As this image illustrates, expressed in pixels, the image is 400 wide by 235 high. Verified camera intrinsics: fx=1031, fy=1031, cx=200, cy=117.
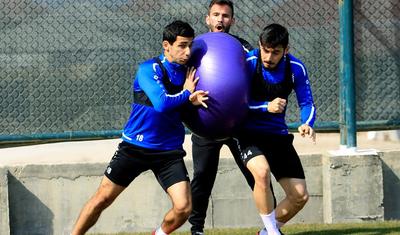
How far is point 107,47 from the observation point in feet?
31.2

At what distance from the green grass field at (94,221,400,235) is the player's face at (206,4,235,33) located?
179cm

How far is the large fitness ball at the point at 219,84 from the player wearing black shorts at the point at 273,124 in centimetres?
28

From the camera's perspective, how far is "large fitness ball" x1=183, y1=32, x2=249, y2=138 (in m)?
6.97

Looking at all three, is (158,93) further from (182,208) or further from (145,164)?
(182,208)

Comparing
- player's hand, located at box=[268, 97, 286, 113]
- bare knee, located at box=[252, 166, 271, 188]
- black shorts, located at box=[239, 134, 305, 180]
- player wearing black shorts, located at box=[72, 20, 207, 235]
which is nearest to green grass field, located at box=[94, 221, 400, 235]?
black shorts, located at box=[239, 134, 305, 180]

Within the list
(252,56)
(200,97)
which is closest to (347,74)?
(252,56)

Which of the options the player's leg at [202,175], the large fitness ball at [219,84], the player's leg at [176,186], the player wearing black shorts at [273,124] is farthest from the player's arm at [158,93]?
the player's leg at [202,175]

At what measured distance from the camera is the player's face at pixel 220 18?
26.2 ft

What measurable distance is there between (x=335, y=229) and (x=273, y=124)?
4.85 ft

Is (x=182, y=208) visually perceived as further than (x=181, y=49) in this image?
Yes

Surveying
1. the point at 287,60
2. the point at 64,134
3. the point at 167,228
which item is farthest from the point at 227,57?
the point at 64,134

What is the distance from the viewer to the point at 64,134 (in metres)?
9.46

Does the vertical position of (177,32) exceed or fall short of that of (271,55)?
it exceeds it

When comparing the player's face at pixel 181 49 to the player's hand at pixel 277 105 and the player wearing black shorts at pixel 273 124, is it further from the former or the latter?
the player's hand at pixel 277 105
